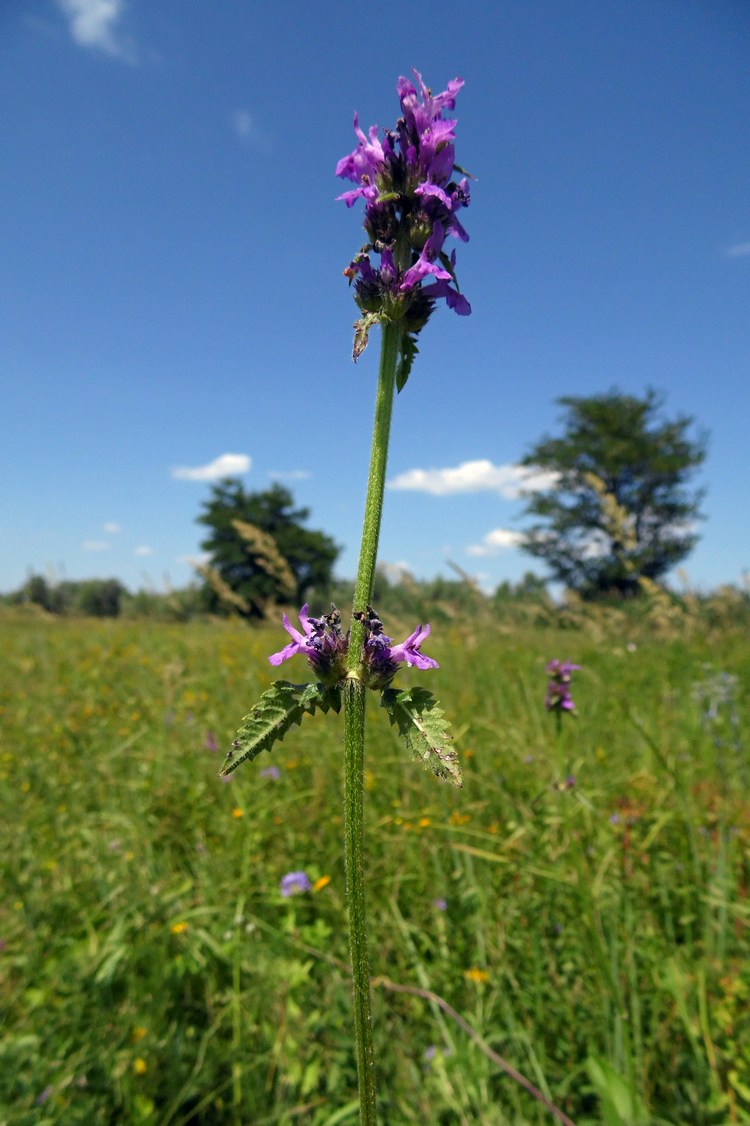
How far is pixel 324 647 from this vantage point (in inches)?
32.6

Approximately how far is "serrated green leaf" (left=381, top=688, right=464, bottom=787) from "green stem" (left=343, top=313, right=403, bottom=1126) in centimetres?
5

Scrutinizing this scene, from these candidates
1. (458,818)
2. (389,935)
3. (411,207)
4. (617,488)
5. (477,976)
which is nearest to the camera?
(411,207)

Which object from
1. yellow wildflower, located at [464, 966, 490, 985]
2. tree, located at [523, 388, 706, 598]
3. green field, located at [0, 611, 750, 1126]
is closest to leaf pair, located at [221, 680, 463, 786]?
green field, located at [0, 611, 750, 1126]

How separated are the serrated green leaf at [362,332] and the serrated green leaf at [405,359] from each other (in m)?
0.06

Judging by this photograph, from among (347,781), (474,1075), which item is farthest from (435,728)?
(474,1075)

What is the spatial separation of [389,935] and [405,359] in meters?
2.21

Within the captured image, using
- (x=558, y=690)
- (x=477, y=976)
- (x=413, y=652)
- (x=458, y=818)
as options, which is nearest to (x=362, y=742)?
(x=413, y=652)

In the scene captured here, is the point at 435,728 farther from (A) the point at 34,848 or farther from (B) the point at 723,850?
(A) the point at 34,848

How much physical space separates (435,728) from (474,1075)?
157 cm

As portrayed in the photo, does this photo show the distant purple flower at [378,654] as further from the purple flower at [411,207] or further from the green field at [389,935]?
the green field at [389,935]

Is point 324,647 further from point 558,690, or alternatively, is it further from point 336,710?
point 558,690

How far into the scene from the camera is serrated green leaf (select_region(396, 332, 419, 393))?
85 cm

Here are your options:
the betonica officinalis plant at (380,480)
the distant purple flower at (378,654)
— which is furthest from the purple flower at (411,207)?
the distant purple flower at (378,654)

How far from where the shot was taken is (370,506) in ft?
2.51
